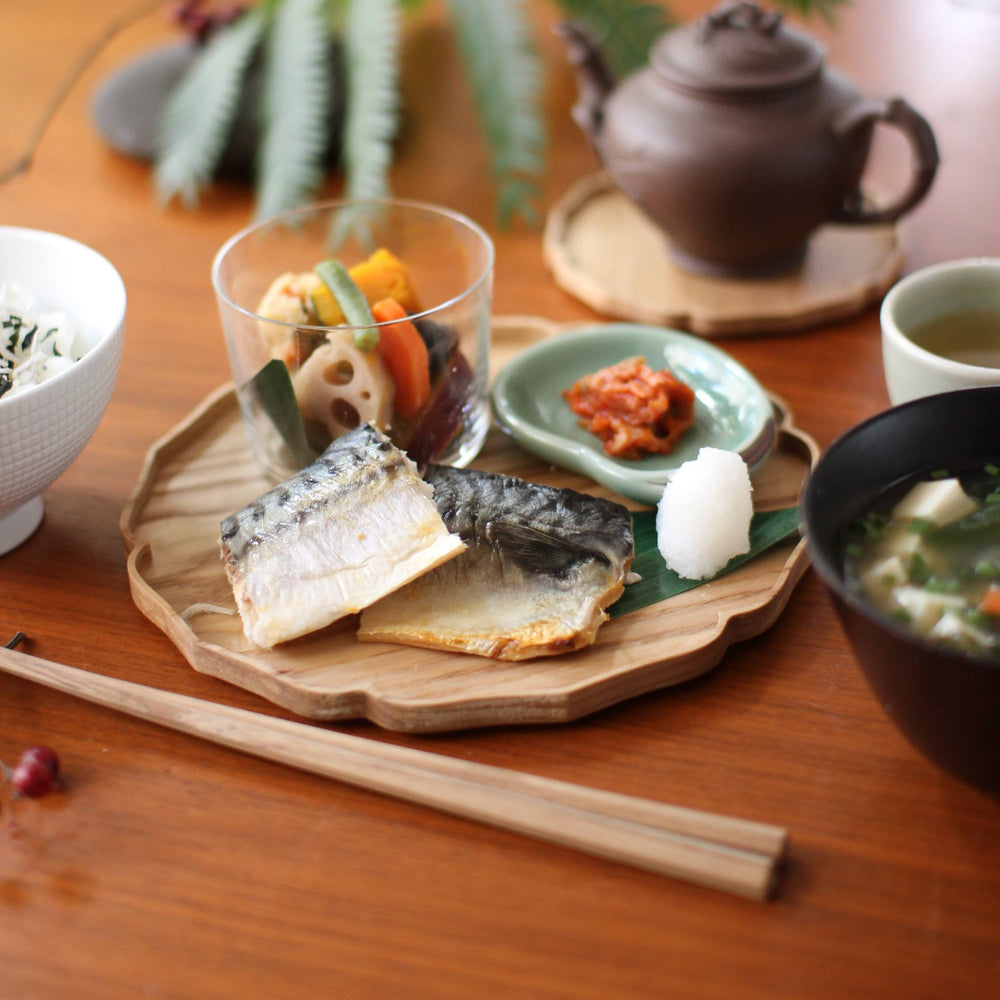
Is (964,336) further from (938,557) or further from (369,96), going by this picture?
(369,96)

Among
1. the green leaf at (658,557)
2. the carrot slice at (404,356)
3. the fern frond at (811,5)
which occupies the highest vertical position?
the fern frond at (811,5)

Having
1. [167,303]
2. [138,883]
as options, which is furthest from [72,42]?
[138,883]

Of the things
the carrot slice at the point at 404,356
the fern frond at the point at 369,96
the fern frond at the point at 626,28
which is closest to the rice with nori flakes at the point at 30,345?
the carrot slice at the point at 404,356

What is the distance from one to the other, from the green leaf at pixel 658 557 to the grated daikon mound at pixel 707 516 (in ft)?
0.04

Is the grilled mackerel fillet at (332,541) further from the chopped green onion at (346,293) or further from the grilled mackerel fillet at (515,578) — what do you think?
the chopped green onion at (346,293)

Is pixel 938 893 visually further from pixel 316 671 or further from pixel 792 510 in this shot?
pixel 316 671

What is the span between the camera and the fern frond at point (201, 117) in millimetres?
2518

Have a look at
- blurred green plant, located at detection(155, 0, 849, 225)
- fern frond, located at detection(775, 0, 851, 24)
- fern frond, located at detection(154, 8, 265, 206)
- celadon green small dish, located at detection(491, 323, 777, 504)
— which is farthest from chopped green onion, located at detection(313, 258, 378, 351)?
fern frond, located at detection(775, 0, 851, 24)

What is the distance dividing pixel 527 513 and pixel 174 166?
5.20ft

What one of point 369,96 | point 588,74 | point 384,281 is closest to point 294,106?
point 369,96

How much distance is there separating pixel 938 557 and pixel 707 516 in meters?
0.33

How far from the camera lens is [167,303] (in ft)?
7.32

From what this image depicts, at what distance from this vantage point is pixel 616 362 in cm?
188

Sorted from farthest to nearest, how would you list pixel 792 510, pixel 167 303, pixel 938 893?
pixel 167 303 → pixel 792 510 → pixel 938 893
